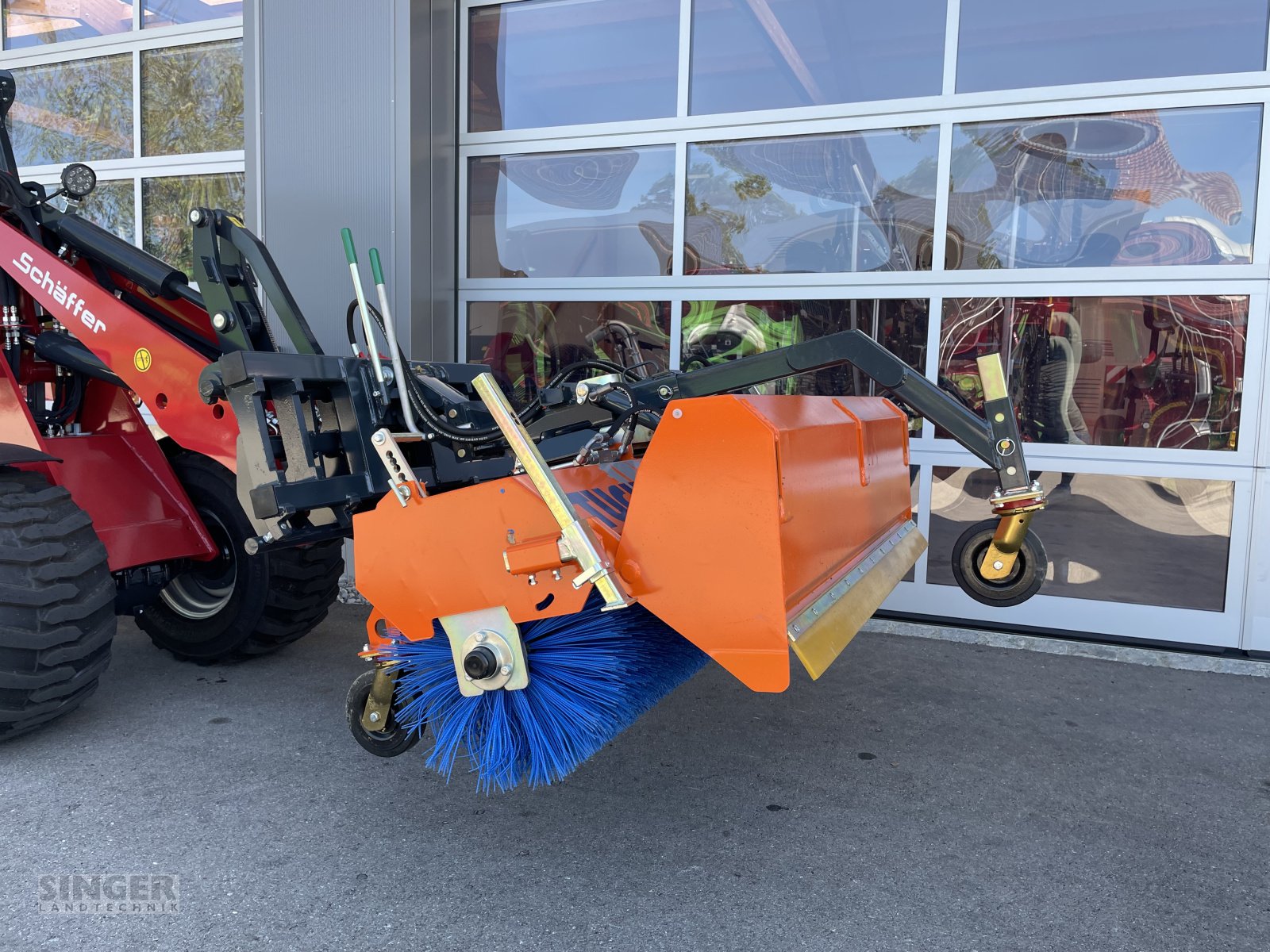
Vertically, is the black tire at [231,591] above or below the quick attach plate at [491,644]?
below

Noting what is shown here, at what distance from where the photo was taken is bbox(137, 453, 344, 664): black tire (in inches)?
151

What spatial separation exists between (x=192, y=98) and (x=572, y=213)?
2912 millimetres

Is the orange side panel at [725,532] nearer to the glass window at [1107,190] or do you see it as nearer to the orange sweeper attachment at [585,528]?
the orange sweeper attachment at [585,528]

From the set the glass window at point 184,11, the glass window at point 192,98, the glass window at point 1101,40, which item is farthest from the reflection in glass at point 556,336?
the glass window at point 184,11

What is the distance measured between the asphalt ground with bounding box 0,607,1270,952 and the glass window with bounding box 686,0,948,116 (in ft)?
10.4

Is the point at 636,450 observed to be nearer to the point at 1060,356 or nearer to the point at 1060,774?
the point at 1060,774

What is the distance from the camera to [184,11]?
244 inches

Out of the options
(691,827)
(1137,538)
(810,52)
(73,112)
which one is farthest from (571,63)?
(691,827)

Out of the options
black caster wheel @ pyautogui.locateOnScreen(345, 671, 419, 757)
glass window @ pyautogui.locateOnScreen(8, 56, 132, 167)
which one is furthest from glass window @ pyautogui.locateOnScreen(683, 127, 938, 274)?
glass window @ pyautogui.locateOnScreen(8, 56, 132, 167)

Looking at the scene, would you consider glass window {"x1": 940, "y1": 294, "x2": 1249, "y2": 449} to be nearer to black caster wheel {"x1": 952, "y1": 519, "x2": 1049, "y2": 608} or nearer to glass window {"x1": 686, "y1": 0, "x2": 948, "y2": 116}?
glass window {"x1": 686, "y1": 0, "x2": 948, "y2": 116}

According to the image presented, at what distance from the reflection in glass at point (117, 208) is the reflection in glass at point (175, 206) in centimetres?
13

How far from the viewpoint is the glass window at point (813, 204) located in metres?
4.82

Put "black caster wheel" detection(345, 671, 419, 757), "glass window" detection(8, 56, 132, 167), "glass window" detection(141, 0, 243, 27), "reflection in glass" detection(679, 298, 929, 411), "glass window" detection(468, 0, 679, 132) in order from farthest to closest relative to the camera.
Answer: "glass window" detection(8, 56, 132, 167), "glass window" detection(141, 0, 243, 27), "glass window" detection(468, 0, 679, 132), "reflection in glass" detection(679, 298, 929, 411), "black caster wheel" detection(345, 671, 419, 757)

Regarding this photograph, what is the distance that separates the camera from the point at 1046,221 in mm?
4629
